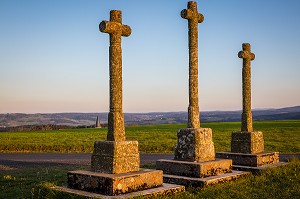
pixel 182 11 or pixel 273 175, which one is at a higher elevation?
pixel 182 11

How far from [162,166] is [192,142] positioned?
4.06 ft

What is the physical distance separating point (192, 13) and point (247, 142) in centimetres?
514

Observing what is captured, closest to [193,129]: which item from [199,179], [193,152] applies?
[193,152]

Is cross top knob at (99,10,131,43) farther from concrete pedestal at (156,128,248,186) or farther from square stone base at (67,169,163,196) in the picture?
concrete pedestal at (156,128,248,186)

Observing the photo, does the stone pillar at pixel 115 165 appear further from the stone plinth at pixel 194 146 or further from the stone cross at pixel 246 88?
the stone cross at pixel 246 88

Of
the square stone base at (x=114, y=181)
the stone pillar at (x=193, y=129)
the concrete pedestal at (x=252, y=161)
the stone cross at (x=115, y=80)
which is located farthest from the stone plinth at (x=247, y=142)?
the stone cross at (x=115, y=80)

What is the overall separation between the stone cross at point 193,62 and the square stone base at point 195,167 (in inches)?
52.4

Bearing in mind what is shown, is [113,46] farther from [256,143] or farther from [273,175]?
[256,143]

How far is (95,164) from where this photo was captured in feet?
29.5

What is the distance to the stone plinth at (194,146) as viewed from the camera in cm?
1092

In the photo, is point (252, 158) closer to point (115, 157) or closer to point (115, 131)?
point (115, 131)

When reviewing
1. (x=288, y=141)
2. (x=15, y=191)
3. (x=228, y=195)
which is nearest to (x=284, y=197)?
(x=228, y=195)

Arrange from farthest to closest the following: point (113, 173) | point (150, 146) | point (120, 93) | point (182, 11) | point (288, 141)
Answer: point (288, 141) < point (150, 146) < point (182, 11) < point (120, 93) < point (113, 173)

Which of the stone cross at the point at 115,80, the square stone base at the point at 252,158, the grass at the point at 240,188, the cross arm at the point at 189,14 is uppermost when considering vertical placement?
the cross arm at the point at 189,14
